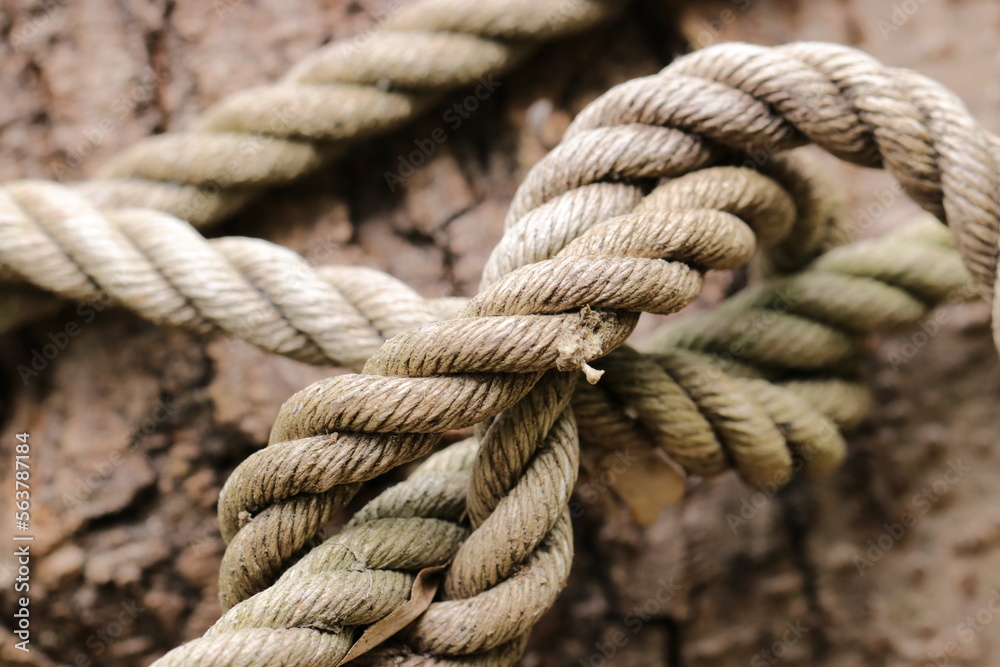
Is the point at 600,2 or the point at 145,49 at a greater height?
the point at 145,49

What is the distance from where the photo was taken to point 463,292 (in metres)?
0.91

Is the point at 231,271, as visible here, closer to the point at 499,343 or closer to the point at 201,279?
the point at 201,279

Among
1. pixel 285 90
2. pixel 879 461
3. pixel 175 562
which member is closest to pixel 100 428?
pixel 175 562

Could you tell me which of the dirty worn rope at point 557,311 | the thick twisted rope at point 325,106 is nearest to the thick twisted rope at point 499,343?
the dirty worn rope at point 557,311

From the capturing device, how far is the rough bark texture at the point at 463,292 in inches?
33.8

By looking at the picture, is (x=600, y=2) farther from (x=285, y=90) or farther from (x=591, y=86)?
(x=285, y=90)

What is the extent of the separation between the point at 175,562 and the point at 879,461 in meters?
0.81

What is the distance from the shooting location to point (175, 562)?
858mm

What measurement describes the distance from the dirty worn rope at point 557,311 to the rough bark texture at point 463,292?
1.01 feet

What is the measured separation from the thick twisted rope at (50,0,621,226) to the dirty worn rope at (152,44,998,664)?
235mm

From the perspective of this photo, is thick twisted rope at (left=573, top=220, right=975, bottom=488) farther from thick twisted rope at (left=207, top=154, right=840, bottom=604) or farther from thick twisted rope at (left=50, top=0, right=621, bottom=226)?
thick twisted rope at (left=50, top=0, right=621, bottom=226)

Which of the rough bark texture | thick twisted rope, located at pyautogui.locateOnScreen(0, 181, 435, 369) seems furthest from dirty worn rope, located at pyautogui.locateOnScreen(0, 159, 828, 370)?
the rough bark texture

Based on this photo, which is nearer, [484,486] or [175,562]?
[484,486]

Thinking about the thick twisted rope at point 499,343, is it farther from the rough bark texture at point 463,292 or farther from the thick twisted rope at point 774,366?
the rough bark texture at point 463,292
